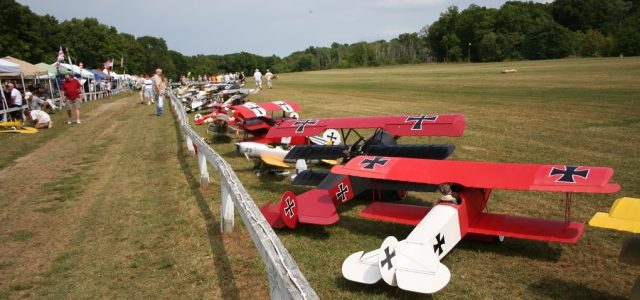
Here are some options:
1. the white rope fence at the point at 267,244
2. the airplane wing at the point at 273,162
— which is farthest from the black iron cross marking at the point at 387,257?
the airplane wing at the point at 273,162

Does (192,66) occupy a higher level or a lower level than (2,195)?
higher

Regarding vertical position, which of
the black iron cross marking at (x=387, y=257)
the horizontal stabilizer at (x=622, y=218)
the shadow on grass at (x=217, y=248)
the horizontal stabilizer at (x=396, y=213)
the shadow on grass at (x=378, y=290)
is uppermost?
the horizontal stabilizer at (x=622, y=218)

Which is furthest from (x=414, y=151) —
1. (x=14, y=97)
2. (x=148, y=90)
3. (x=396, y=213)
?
(x=148, y=90)

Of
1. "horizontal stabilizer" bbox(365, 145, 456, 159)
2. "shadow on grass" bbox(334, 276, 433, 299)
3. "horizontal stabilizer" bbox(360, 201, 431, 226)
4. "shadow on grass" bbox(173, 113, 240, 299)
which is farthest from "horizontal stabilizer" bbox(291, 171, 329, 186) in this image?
"shadow on grass" bbox(334, 276, 433, 299)

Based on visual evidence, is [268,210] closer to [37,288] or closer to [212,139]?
[37,288]

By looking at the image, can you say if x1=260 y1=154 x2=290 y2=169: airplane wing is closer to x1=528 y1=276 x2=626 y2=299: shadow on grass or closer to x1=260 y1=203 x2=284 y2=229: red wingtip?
x1=260 y1=203 x2=284 y2=229: red wingtip

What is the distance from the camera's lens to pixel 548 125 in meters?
13.9

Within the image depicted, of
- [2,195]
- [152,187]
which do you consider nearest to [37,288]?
[152,187]

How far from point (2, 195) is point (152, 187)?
10.0 feet

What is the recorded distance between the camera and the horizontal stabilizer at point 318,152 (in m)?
8.68

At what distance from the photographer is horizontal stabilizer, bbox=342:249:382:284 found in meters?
4.57

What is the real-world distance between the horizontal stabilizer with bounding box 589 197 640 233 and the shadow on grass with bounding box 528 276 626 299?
95 cm

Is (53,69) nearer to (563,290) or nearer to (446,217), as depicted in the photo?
(446,217)

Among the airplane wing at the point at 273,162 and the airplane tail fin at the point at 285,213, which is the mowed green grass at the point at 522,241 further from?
the airplane wing at the point at 273,162
